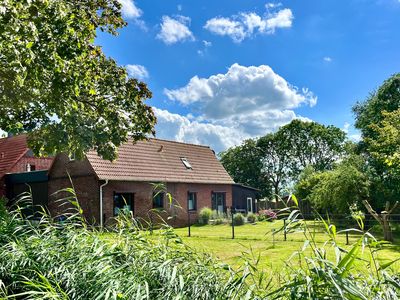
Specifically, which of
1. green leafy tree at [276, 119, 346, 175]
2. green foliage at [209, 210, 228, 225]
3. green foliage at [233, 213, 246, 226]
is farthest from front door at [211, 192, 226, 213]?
green leafy tree at [276, 119, 346, 175]

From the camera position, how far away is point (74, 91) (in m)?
8.68

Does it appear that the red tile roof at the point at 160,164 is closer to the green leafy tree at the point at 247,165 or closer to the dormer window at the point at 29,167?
the dormer window at the point at 29,167

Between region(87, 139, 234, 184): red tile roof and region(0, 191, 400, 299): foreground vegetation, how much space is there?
16.8 meters

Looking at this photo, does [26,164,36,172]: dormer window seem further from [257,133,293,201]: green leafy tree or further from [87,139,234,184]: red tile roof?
[257,133,293,201]: green leafy tree

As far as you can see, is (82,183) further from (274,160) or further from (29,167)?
(274,160)

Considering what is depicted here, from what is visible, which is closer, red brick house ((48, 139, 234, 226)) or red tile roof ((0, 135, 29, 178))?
red brick house ((48, 139, 234, 226))

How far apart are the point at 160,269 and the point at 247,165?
55.8 metres

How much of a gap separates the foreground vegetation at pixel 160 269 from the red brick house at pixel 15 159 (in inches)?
978

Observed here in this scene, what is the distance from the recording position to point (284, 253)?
1198 cm

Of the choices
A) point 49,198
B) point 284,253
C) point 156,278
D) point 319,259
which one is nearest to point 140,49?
point 284,253

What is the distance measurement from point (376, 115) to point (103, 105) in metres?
21.5

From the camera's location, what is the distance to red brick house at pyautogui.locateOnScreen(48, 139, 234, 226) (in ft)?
75.4

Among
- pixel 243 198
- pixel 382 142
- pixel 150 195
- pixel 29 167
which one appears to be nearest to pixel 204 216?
pixel 150 195

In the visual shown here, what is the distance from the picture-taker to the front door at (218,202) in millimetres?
30625
